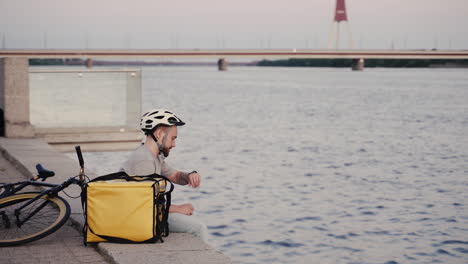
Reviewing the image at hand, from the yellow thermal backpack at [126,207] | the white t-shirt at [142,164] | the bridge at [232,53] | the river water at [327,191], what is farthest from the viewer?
the bridge at [232,53]

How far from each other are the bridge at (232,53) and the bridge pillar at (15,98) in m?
66.2

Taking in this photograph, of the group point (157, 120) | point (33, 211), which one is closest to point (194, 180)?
point (157, 120)

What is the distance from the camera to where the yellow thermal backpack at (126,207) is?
5000 mm

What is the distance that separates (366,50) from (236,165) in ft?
265

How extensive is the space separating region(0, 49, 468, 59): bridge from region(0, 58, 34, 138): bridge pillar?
66.2 meters

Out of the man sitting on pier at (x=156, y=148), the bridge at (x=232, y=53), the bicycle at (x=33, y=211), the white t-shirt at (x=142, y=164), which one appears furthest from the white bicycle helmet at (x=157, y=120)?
the bridge at (x=232, y=53)

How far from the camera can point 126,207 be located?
Answer: 502cm

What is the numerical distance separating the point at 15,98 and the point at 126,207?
348 inches

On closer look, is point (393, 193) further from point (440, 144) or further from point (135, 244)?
point (440, 144)

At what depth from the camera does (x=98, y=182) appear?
5.14 metres

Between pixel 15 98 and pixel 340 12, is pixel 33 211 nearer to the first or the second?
pixel 15 98

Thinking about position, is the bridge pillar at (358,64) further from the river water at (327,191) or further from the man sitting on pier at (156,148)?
the man sitting on pier at (156,148)

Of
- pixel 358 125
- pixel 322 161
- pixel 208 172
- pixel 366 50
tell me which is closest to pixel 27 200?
pixel 208 172

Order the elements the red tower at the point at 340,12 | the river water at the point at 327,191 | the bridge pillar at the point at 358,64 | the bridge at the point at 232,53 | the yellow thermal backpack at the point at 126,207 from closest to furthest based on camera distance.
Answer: the yellow thermal backpack at the point at 126,207 → the river water at the point at 327,191 → the bridge at the point at 232,53 → the bridge pillar at the point at 358,64 → the red tower at the point at 340,12
